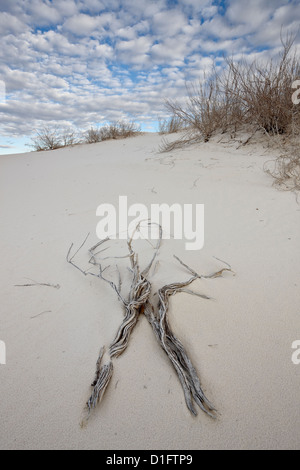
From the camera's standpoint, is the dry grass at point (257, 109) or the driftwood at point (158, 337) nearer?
the driftwood at point (158, 337)

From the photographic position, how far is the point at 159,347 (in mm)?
1030

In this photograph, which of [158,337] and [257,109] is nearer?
[158,337]

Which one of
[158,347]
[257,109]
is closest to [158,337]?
[158,347]

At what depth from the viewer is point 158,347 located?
103 centimetres

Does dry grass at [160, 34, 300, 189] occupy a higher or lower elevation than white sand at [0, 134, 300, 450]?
higher

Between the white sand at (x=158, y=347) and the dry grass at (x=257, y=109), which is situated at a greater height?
the dry grass at (x=257, y=109)

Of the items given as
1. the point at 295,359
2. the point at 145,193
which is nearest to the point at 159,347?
the point at 295,359

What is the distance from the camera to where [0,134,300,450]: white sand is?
30.1 inches

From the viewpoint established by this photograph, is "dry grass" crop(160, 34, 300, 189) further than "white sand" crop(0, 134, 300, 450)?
Yes

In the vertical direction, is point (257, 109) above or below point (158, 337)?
above

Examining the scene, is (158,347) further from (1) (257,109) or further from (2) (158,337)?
(1) (257,109)

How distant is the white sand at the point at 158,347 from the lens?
0.77 meters

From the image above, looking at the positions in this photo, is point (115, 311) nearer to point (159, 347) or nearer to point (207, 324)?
point (159, 347)

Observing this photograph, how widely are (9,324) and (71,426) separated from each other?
640 millimetres
